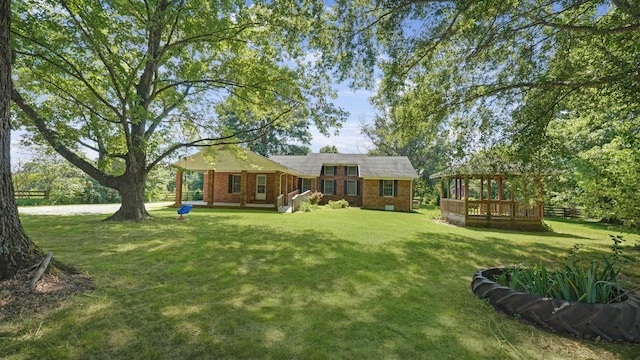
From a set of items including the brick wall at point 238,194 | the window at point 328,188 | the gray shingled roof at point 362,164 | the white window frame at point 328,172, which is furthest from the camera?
the white window frame at point 328,172

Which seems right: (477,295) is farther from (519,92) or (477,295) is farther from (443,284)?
(519,92)

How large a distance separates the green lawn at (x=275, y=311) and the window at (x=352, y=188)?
67.1ft

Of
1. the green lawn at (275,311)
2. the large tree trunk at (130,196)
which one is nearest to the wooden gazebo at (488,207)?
the green lawn at (275,311)

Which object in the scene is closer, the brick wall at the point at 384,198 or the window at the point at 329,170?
the brick wall at the point at 384,198

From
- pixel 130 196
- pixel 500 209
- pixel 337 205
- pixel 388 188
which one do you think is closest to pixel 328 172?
pixel 337 205

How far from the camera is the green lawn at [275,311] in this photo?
284cm

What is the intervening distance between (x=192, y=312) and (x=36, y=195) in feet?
95.3

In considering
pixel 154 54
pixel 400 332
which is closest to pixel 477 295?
pixel 400 332

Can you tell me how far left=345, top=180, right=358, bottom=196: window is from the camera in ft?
91.6

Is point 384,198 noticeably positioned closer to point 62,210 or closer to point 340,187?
point 340,187

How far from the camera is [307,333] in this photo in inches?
125

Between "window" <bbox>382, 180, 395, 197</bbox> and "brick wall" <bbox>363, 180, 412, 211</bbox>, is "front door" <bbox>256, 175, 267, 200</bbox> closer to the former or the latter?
"brick wall" <bbox>363, 180, 412, 211</bbox>

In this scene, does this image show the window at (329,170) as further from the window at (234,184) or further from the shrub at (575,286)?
the shrub at (575,286)

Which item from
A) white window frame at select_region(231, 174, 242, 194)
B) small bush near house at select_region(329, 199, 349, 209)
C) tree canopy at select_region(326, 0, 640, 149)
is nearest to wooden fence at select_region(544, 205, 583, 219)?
small bush near house at select_region(329, 199, 349, 209)
